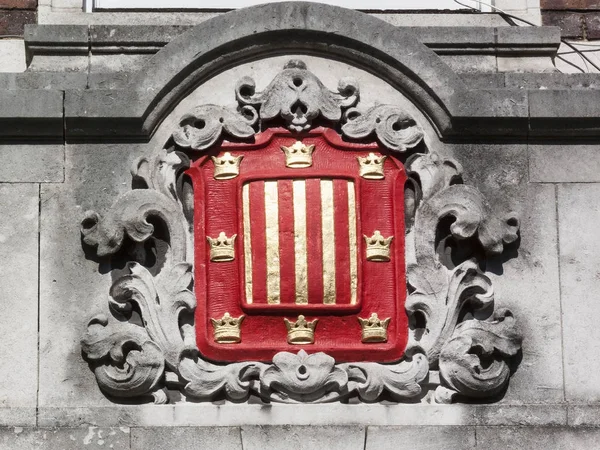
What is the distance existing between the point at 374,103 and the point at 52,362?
2001mm

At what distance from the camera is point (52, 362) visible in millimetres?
8867

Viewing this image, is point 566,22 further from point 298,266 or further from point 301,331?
point 301,331

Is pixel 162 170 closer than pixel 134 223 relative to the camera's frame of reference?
No

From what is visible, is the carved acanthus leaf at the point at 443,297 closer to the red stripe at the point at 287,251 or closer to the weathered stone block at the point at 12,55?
the red stripe at the point at 287,251

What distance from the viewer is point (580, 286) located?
9.02 metres

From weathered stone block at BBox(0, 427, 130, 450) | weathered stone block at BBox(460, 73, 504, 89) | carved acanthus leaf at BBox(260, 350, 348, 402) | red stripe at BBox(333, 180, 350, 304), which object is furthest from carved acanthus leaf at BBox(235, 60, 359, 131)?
weathered stone block at BBox(0, 427, 130, 450)

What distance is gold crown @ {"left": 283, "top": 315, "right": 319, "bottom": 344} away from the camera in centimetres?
883

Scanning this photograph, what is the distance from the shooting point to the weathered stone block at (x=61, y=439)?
8656 millimetres

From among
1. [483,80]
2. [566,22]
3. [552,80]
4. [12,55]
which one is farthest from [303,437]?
[566,22]

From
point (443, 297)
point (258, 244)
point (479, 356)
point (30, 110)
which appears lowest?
point (479, 356)

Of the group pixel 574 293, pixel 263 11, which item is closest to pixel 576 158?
pixel 574 293

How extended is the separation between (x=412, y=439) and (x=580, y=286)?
1138 mm

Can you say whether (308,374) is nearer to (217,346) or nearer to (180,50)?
(217,346)

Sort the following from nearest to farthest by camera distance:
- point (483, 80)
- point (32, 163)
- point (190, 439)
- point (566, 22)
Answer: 1. point (190, 439)
2. point (32, 163)
3. point (483, 80)
4. point (566, 22)
